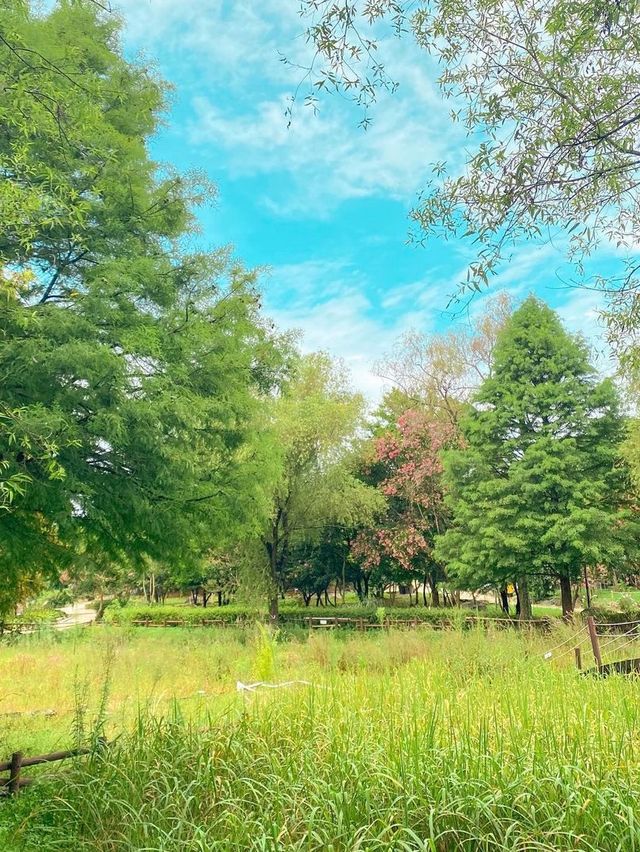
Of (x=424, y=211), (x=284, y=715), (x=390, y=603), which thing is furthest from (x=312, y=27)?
(x=390, y=603)

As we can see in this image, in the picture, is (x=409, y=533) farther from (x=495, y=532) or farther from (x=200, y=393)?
(x=200, y=393)

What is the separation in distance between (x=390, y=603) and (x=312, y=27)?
1135 inches

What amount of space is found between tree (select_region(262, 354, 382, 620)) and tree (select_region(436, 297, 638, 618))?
368 cm

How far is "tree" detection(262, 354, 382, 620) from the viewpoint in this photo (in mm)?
19953

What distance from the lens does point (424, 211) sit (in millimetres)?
4453

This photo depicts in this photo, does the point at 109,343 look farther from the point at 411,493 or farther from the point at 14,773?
the point at 411,493

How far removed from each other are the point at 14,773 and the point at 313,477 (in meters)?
16.2

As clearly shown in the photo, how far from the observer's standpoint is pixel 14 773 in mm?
4469

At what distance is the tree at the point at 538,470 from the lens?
1636cm

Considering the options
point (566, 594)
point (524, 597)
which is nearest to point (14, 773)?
point (566, 594)

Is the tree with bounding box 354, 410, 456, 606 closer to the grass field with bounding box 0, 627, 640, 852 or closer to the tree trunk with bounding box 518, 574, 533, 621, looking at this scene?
the tree trunk with bounding box 518, 574, 533, 621

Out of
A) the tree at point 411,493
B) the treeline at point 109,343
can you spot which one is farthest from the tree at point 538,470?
the treeline at point 109,343

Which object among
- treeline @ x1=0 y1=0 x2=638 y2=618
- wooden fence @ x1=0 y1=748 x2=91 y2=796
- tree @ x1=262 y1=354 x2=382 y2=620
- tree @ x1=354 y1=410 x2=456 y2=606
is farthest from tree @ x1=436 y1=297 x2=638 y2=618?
wooden fence @ x1=0 y1=748 x2=91 y2=796

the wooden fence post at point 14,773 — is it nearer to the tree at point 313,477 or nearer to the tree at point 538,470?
the tree at point 538,470
